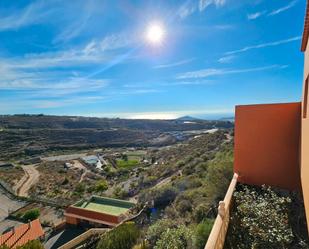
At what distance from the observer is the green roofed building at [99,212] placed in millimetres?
15211

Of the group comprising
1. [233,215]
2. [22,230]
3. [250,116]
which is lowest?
[22,230]

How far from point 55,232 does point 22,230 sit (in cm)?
242

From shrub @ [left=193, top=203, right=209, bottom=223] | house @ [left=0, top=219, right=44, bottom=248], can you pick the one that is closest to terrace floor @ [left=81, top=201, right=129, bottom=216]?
house @ [left=0, top=219, right=44, bottom=248]

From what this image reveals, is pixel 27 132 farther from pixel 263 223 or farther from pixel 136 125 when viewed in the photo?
pixel 263 223

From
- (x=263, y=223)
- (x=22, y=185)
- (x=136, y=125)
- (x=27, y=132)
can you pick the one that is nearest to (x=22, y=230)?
(x=263, y=223)

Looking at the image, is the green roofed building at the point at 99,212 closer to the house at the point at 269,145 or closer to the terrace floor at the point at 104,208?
the terrace floor at the point at 104,208

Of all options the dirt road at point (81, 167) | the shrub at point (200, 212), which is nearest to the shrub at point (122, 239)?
the shrub at point (200, 212)

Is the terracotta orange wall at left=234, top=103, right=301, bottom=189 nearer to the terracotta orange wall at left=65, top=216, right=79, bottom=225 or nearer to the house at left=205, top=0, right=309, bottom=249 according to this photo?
the house at left=205, top=0, right=309, bottom=249

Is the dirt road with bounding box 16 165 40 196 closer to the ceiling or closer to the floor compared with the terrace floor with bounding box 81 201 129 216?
closer to the floor

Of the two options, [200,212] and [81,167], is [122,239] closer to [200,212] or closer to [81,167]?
[200,212]

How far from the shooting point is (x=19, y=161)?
4778cm

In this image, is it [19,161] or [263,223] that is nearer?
[263,223]

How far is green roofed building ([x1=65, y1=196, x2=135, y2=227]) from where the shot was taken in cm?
1521

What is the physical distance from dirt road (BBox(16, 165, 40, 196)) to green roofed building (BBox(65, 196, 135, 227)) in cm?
1510
